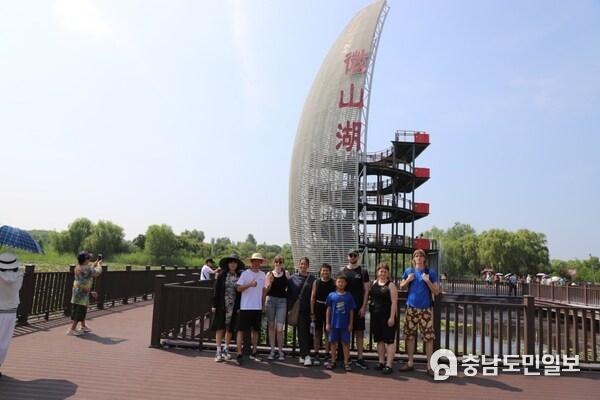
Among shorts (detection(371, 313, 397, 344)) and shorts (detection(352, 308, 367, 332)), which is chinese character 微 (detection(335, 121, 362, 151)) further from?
shorts (detection(371, 313, 397, 344))

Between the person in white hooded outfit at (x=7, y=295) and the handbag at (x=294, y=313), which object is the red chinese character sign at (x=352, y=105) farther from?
the person in white hooded outfit at (x=7, y=295)

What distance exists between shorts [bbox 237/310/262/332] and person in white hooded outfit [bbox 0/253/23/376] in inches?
110

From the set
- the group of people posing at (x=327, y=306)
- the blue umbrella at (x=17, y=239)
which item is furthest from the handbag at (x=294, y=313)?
the blue umbrella at (x=17, y=239)

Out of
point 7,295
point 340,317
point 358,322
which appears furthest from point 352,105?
point 7,295

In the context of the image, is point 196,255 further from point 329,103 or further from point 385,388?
point 385,388

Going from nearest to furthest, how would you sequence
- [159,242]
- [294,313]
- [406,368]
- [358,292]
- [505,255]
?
[406,368] < [358,292] < [294,313] < [505,255] < [159,242]

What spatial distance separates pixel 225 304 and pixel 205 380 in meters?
1.37

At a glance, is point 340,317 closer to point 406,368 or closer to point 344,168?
point 406,368

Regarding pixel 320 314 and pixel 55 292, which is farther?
pixel 55 292

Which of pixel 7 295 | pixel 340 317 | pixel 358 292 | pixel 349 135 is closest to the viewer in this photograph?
pixel 7 295

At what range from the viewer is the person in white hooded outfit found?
17.1 ft

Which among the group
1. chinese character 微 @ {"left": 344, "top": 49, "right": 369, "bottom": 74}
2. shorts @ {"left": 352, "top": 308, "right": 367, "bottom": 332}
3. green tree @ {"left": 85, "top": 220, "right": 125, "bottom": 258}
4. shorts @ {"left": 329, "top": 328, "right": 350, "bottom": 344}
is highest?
chinese character 微 @ {"left": 344, "top": 49, "right": 369, "bottom": 74}

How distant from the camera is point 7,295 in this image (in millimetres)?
5301

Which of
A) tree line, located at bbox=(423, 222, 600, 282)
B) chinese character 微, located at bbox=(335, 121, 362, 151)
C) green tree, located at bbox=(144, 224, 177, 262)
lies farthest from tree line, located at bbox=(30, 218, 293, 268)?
chinese character 微, located at bbox=(335, 121, 362, 151)
